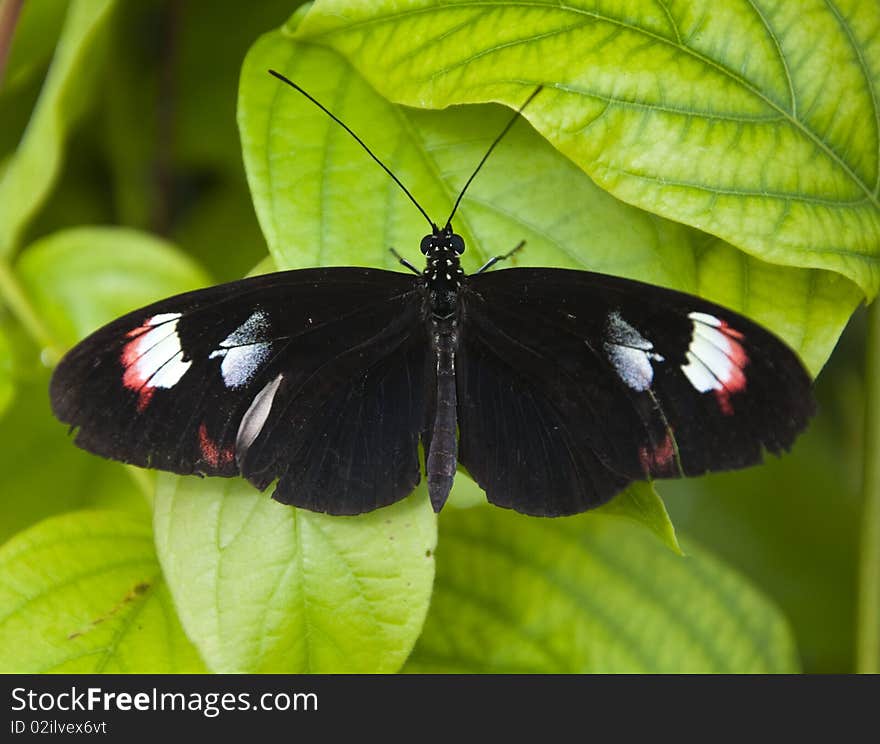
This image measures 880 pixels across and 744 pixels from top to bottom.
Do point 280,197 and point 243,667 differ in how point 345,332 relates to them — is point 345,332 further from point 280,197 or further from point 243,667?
point 243,667

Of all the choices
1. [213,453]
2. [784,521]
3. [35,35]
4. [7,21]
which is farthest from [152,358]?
[784,521]

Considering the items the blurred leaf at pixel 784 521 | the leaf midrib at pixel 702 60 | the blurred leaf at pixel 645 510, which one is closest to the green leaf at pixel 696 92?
the leaf midrib at pixel 702 60

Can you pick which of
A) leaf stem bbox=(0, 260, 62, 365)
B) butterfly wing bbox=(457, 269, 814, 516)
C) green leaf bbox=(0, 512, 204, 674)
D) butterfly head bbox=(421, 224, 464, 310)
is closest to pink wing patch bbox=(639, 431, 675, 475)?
butterfly wing bbox=(457, 269, 814, 516)

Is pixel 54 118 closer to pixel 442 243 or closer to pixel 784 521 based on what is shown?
pixel 442 243

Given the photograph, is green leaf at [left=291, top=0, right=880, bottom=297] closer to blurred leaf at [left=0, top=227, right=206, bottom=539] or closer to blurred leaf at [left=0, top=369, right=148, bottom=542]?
blurred leaf at [left=0, top=227, right=206, bottom=539]

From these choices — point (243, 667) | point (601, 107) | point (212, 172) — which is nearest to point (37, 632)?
point (243, 667)

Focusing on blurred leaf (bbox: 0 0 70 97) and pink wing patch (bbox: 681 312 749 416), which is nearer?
pink wing patch (bbox: 681 312 749 416)
